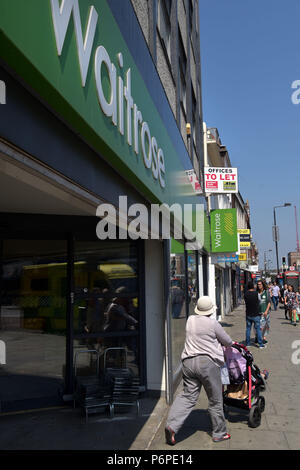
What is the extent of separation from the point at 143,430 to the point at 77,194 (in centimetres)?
319

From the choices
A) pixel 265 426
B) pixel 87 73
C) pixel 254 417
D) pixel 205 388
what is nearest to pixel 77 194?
pixel 87 73

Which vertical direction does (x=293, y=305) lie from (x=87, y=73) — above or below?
below

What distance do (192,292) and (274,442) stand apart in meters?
5.80

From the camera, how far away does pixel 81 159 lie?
3.04 metres

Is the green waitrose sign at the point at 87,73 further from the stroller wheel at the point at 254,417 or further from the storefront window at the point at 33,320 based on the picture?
the stroller wheel at the point at 254,417

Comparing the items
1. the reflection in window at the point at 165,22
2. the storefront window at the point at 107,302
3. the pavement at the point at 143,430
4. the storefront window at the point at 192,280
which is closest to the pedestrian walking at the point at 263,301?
the storefront window at the point at 192,280

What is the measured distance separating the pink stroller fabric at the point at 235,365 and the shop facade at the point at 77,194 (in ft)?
3.95

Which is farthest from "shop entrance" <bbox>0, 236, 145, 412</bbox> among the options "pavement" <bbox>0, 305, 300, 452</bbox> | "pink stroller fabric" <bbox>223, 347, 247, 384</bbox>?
"pink stroller fabric" <bbox>223, 347, 247, 384</bbox>

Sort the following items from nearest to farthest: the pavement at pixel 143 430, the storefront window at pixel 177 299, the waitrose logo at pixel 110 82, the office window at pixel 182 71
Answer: the waitrose logo at pixel 110 82 < the pavement at pixel 143 430 < the storefront window at pixel 177 299 < the office window at pixel 182 71

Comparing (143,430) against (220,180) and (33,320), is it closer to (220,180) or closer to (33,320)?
(33,320)

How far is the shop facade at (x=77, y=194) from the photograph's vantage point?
2248mm

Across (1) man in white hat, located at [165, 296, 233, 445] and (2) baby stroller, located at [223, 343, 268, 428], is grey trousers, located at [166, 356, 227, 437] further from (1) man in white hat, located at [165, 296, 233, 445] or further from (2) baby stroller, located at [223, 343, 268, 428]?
(2) baby stroller, located at [223, 343, 268, 428]

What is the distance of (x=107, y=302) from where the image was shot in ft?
20.1

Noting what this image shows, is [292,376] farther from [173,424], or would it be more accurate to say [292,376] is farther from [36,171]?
[36,171]
